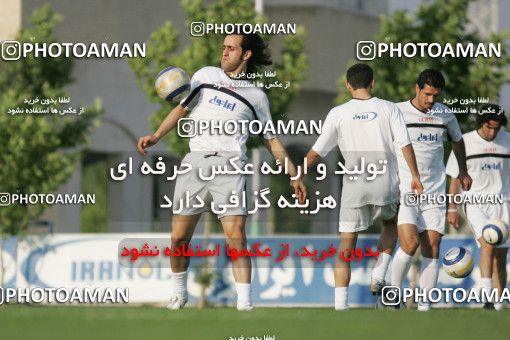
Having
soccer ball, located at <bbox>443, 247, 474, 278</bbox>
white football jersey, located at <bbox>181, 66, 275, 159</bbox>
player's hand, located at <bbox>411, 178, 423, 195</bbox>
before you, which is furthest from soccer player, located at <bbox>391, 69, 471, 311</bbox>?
white football jersey, located at <bbox>181, 66, 275, 159</bbox>

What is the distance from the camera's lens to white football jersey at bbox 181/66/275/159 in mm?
10656

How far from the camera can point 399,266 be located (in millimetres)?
11812

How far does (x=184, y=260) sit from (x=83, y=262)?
10.5m

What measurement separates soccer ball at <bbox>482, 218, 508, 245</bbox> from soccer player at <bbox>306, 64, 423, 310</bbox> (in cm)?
289

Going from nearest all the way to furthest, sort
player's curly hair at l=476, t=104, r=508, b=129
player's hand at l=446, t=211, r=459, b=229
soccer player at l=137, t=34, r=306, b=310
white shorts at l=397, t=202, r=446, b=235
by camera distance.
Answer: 1. soccer player at l=137, t=34, r=306, b=310
2. white shorts at l=397, t=202, r=446, b=235
3. player's hand at l=446, t=211, r=459, b=229
4. player's curly hair at l=476, t=104, r=508, b=129

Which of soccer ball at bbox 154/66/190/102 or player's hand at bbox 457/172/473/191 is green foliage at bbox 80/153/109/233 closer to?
player's hand at bbox 457/172/473/191

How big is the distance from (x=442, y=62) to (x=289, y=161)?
7952 millimetres

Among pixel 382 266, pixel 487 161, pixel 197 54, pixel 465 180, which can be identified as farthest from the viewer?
pixel 197 54

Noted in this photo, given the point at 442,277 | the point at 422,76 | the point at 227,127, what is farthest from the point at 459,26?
the point at 227,127

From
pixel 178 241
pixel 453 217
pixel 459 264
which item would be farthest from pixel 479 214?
pixel 178 241

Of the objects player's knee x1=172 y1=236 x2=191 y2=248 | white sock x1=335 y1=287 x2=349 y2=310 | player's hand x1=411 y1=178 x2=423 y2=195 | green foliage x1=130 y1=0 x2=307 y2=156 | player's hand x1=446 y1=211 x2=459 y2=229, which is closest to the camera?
player's knee x1=172 y1=236 x2=191 y2=248

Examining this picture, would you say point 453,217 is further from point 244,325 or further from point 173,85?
point 244,325

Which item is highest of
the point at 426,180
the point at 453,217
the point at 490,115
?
the point at 490,115

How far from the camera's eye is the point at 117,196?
72.0ft
